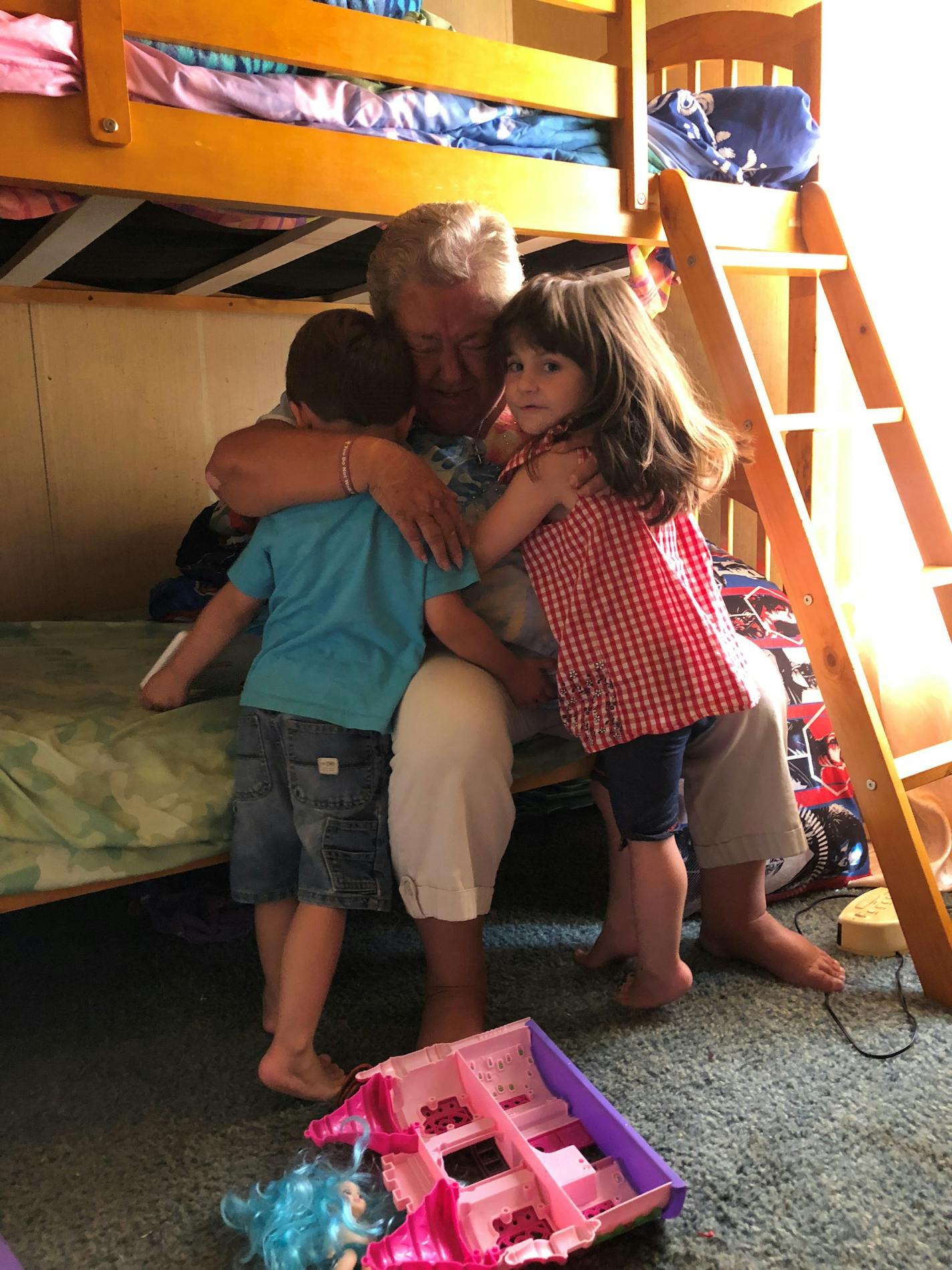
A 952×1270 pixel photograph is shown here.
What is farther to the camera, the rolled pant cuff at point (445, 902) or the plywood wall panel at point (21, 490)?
the plywood wall panel at point (21, 490)

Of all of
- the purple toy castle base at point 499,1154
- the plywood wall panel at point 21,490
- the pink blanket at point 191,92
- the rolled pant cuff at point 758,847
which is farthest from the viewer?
the plywood wall panel at point 21,490

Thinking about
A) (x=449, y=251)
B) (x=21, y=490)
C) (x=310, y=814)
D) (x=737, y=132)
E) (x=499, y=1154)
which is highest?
(x=737, y=132)

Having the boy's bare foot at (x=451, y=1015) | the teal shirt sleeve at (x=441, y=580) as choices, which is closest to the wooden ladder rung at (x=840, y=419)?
the teal shirt sleeve at (x=441, y=580)

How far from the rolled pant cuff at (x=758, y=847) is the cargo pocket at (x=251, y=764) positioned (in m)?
0.63

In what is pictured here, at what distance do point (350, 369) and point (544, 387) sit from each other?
246 millimetres

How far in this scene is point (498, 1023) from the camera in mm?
1398

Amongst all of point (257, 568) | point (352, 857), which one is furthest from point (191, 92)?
point (352, 857)

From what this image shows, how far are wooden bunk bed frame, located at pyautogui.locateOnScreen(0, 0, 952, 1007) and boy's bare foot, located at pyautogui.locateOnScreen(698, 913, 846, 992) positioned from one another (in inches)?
4.9

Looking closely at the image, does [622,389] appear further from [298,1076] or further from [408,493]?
[298,1076]

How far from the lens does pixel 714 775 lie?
1.45m

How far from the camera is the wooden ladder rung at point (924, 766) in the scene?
150 cm

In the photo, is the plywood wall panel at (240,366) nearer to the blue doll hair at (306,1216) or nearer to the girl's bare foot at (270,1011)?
the girl's bare foot at (270,1011)

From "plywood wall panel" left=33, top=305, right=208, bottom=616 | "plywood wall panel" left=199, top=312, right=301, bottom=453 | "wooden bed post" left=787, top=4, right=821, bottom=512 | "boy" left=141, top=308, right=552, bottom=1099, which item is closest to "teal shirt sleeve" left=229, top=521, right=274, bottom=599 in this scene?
"boy" left=141, top=308, right=552, bottom=1099

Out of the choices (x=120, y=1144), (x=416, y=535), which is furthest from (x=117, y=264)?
(x=120, y=1144)
